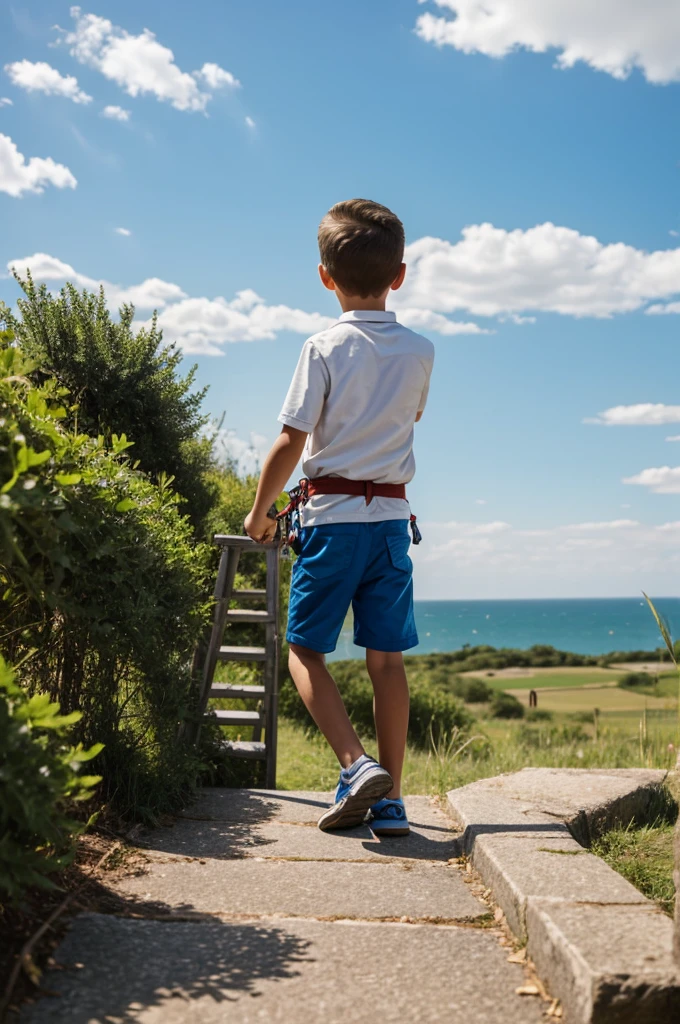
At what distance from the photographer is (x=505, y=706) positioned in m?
24.8

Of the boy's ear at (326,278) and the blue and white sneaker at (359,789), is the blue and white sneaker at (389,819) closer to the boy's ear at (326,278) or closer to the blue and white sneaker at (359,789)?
the blue and white sneaker at (359,789)

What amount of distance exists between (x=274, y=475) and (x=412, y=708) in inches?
308

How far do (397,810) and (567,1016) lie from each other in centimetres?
144

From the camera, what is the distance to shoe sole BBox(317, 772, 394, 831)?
297 centimetres

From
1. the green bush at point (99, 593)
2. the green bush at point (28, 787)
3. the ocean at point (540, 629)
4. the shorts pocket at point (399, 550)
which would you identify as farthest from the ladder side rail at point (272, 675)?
the ocean at point (540, 629)

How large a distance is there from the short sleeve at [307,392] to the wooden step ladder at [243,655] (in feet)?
4.65

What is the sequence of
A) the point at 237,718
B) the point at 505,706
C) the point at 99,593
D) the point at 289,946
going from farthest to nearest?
1. the point at 505,706
2. the point at 237,718
3. the point at 99,593
4. the point at 289,946

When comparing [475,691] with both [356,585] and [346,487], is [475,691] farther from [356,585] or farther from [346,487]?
[346,487]

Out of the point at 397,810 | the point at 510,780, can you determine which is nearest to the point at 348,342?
the point at 397,810

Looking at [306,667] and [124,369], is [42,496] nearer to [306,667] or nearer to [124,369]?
[306,667]

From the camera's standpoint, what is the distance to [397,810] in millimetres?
3217

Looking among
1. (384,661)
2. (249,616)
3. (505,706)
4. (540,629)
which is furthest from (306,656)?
(540,629)

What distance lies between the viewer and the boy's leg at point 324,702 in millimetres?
3125

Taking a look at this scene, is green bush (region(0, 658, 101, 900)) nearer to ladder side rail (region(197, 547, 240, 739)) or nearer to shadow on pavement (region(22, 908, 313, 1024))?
shadow on pavement (region(22, 908, 313, 1024))
